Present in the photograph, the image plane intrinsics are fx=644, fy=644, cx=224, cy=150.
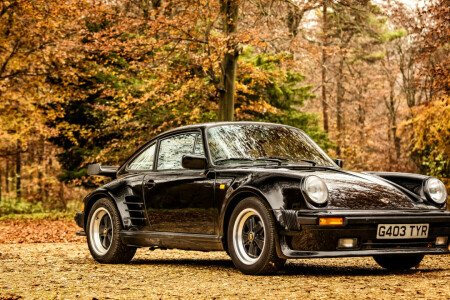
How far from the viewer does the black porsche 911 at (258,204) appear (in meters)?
5.71

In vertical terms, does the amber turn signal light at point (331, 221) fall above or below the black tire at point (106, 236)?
above

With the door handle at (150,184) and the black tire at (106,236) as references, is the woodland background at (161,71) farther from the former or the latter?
the black tire at (106,236)

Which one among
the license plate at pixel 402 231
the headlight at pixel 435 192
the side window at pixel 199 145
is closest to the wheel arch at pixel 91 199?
the side window at pixel 199 145

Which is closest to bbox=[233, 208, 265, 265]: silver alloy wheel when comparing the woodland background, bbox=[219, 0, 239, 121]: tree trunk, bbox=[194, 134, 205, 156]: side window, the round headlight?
the round headlight

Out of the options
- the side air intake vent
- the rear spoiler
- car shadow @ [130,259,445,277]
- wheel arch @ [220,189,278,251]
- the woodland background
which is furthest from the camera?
the woodland background

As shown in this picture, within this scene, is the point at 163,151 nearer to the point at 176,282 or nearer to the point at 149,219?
the point at 149,219

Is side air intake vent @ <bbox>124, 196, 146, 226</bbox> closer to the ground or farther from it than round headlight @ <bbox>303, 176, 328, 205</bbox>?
closer to the ground

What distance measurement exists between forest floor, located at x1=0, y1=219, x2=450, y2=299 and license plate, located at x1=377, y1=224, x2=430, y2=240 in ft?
1.22

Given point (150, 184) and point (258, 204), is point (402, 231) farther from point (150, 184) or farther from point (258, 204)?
point (150, 184)

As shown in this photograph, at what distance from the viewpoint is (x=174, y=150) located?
7566 millimetres

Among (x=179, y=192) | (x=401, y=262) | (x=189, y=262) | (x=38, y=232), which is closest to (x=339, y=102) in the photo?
(x=38, y=232)

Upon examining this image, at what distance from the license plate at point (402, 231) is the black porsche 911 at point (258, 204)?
1cm

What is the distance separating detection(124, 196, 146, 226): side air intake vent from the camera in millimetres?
7621

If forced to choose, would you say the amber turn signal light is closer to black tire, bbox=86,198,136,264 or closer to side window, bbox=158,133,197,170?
side window, bbox=158,133,197,170
